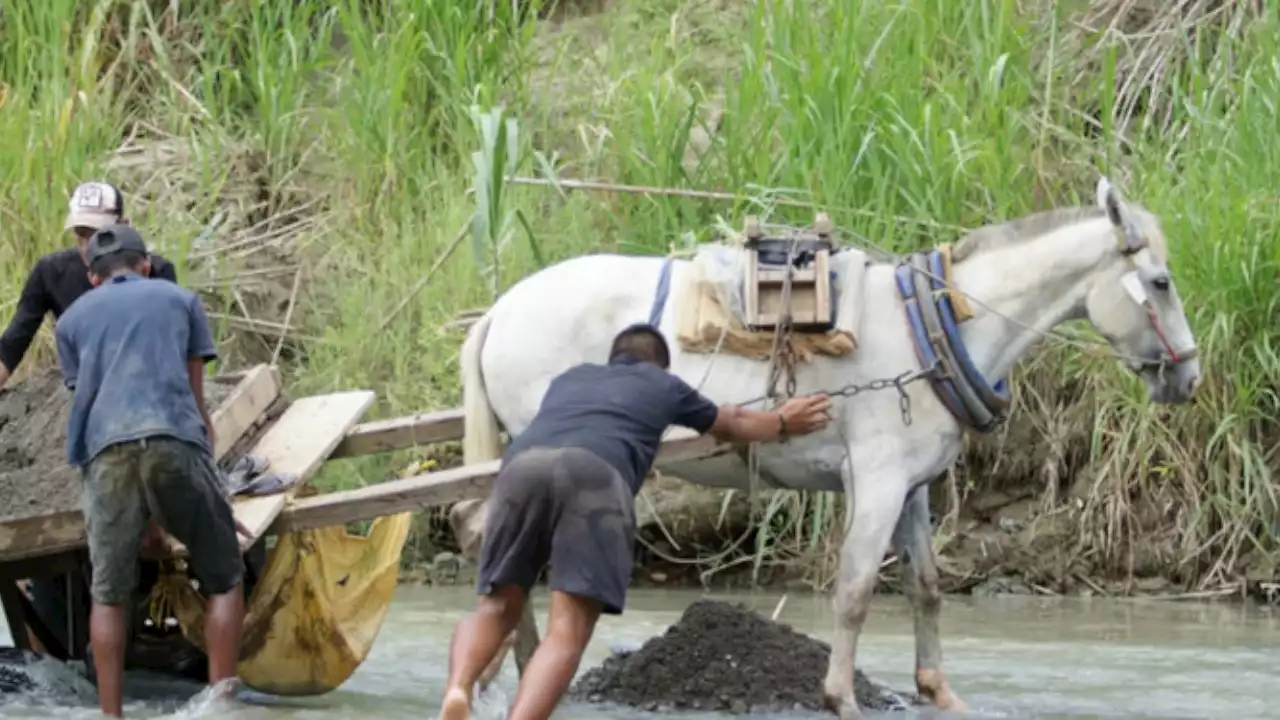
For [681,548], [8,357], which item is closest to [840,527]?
[681,548]

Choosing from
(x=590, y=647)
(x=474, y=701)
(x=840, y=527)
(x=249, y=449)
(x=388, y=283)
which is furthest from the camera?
(x=388, y=283)

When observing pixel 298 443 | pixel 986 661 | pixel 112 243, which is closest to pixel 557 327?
pixel 298 443

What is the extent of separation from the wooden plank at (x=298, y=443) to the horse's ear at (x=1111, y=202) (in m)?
2.80

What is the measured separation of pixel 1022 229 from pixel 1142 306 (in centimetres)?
50

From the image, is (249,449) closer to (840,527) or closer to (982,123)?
(840,527)

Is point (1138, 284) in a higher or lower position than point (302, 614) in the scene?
higher

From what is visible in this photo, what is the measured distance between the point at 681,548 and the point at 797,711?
3.90 m

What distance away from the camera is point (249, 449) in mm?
8156

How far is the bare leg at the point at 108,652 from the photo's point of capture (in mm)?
7191

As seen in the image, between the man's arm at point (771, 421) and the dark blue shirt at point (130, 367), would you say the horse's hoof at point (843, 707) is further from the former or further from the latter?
the dark blue shirt at point (130, 367)

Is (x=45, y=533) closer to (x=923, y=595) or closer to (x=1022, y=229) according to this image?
(x=923, y=595)

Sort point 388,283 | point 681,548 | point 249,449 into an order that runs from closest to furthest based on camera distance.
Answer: point 249,449 < point 681,548 < point 388,283

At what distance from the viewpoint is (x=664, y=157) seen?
11.9 metres

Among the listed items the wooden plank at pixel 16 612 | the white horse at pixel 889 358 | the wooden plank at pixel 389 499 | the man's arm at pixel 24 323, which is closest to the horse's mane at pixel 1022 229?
the white horse at pixel 889 358
